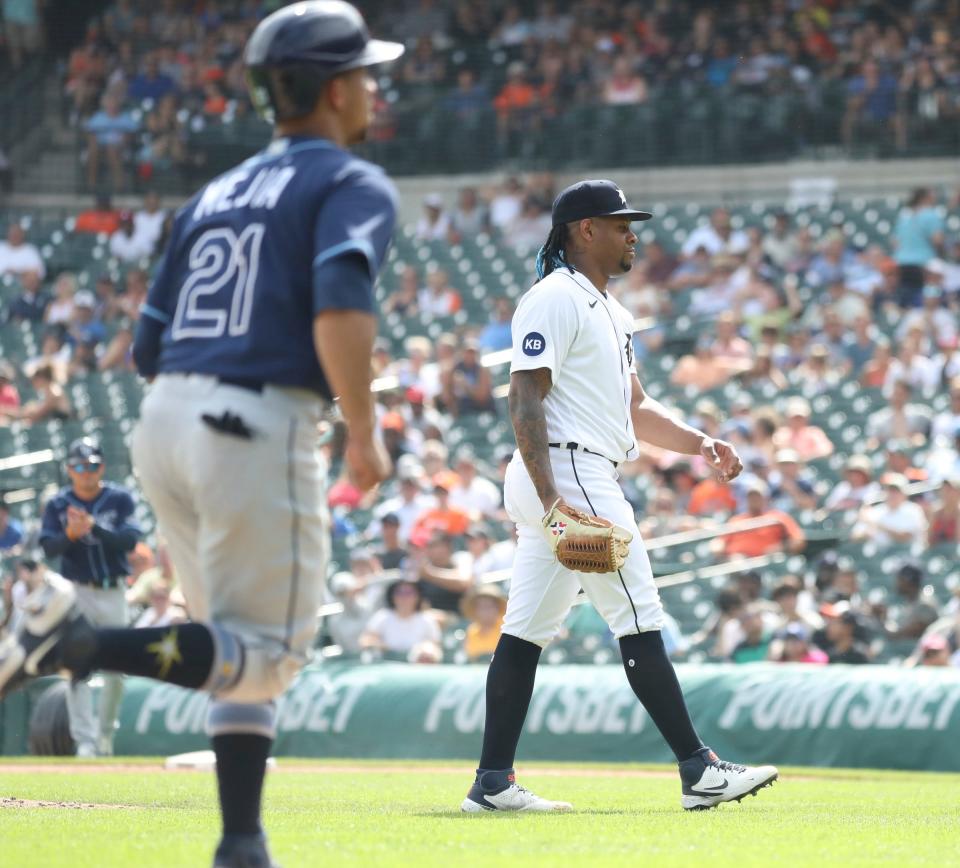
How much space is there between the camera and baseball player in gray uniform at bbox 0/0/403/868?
363 cm

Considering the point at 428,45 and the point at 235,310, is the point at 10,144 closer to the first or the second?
the point at 428,45

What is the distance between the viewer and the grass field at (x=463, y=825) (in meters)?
4.10

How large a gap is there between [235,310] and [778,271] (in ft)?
47.4

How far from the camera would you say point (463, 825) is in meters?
5.06

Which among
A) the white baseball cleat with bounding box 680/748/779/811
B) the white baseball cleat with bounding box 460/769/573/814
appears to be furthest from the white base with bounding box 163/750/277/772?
the white baseball cleat with bounding box 680/748/779/811

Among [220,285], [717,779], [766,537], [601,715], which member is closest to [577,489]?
[717,779]

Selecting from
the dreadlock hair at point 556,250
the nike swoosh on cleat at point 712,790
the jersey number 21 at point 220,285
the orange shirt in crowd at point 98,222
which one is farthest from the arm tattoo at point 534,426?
the orange shirt in crowd at point 98,222

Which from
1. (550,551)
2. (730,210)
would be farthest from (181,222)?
(730,210)

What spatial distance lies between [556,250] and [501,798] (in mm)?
1896

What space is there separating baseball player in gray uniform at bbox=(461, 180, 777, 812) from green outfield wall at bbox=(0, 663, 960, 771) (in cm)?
402

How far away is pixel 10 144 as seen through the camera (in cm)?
2534

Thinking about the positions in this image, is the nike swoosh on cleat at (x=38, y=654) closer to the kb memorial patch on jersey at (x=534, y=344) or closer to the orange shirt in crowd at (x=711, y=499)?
the kb memorial patch on jersey at (x=534, y=344)

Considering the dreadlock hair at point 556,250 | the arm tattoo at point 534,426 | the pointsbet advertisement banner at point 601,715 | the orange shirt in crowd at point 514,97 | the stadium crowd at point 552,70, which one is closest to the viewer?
the arm tattoo at point 534,426

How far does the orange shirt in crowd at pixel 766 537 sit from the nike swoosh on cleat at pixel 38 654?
30.7 ft
